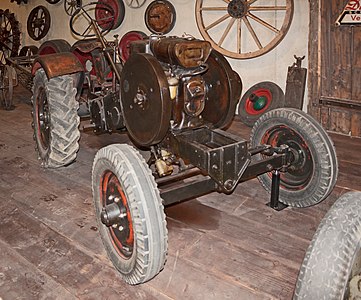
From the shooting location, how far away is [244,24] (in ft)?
15.2

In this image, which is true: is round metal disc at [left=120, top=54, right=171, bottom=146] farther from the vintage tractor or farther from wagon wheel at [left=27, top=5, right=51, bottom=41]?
wagon wheel at [left=27, top=5, right=51, bottom=41]

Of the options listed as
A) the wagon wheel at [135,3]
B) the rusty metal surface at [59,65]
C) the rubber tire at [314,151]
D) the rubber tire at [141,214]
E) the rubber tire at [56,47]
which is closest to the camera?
the rubber tire at [141,214]

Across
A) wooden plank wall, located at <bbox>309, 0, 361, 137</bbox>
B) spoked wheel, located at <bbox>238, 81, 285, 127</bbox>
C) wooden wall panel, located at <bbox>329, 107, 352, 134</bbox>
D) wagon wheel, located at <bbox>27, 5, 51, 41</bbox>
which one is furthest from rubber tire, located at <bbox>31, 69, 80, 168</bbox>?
wagon wheel, located at <bbox>27, 5, 51, 41</bbox>

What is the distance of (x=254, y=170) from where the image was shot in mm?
2271

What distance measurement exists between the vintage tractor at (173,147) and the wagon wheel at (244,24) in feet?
6.49

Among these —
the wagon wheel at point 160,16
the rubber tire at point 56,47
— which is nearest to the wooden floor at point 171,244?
the wagon wheel at point 160,16

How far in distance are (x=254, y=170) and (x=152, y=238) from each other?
0.79 m

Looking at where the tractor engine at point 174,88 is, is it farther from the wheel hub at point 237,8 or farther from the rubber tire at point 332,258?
the wheel hub at point 237,8

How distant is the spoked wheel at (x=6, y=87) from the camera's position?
532 cm

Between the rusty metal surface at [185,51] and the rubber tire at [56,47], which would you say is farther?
the rubber tire at [56,47]

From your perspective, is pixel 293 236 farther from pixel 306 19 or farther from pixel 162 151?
pixel 306 19

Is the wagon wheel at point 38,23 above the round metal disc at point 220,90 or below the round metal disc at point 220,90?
above

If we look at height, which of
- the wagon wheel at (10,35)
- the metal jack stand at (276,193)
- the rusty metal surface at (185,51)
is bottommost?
the metal jack stand at (276,193)

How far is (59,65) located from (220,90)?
132 centimetres
